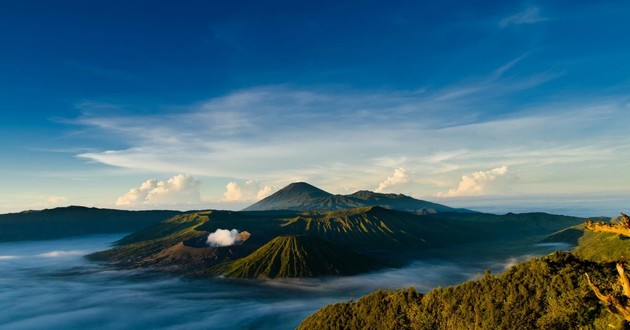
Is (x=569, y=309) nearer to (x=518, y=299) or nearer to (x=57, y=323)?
(x=518, y=299)

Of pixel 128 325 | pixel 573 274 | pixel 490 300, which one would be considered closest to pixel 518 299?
pixel 490 300

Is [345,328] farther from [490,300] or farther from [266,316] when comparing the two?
[266,316]

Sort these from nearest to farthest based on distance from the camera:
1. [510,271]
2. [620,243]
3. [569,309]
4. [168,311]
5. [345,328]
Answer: [569,309] < [510,271] < [345,328] < [620,243] < [168,311]

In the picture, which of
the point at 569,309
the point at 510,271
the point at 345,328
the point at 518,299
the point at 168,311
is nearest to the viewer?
the point at 569,309

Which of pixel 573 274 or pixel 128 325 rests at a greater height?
pixel 573 274

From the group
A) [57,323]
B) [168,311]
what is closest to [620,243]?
[168,311]

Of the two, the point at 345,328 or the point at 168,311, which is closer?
the point at 345,328

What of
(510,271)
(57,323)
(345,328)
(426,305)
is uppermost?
(510,271)
